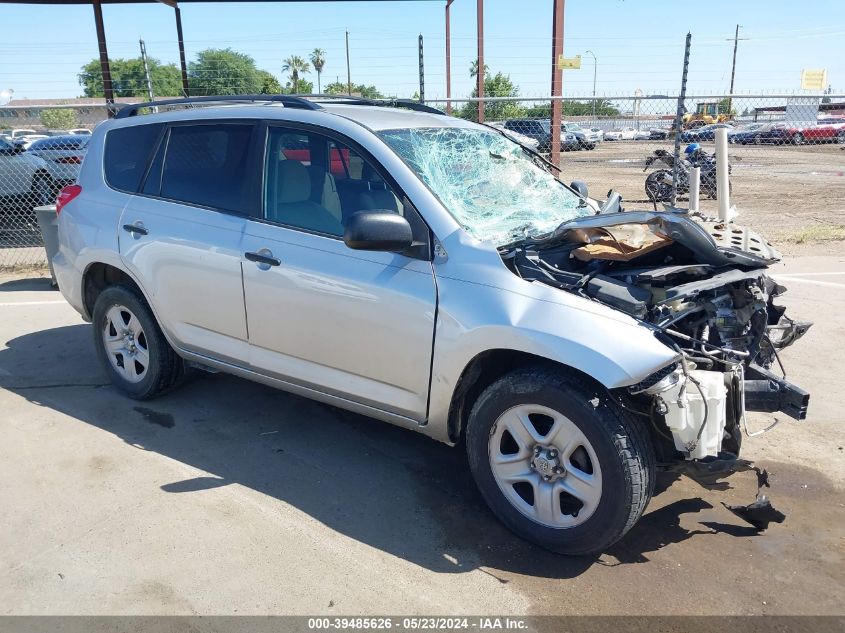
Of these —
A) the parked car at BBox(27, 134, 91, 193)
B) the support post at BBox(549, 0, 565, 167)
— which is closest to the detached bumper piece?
the support post at BBox(549, 0, 565, 167)

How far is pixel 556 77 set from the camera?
10.9 metres

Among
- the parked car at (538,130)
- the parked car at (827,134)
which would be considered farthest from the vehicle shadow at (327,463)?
the parked car at (827,134)

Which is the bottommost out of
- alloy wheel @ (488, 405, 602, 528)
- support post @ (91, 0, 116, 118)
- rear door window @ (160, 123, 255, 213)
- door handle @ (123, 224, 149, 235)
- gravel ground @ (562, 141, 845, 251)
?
gravel ground @ (562, 141, 845, 251)

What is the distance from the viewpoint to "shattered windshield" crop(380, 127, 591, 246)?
356 centimetres

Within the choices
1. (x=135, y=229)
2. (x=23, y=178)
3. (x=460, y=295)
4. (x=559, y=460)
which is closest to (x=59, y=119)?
(x=23, y=178)

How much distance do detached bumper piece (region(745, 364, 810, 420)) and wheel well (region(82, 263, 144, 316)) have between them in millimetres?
3696

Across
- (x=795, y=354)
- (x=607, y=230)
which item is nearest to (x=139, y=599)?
(x=607, y=230)

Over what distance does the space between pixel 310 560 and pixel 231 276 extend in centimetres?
165

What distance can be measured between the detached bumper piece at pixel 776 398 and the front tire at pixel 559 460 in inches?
22.8

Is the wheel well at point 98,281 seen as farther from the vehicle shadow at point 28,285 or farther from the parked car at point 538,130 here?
the parked car at point 538,130

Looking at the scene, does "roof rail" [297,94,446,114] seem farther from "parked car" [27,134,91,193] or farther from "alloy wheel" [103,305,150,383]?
"parked car" [27,134,91,193]

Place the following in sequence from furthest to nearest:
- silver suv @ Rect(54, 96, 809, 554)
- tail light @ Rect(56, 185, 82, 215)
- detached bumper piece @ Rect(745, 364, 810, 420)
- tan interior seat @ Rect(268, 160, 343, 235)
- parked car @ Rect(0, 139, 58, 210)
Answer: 1. parked car @ Rect(0, 139, 58, 210)
2. tail light @ Rect(56, 185, 82, 215)
3. tan interior seat @ Rect(268, 160, 343, 235)
4. detached bumper piece @ Rect(745, 364, 810, 420)
5. silver suv @ Rect(54, 96, 809, 554)

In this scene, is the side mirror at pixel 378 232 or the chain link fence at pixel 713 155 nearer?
the side mirror at pixel 378 232

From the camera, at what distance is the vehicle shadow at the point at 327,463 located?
323 cm
